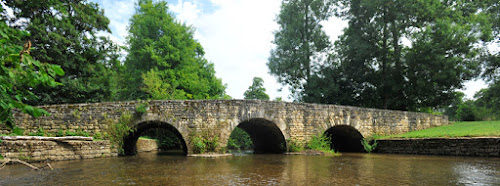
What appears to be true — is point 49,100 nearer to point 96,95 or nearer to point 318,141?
point 96,95

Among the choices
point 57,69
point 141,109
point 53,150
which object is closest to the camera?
point 57,69

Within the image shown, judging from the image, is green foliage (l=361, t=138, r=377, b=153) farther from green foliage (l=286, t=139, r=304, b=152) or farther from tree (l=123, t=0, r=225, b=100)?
tree (l=123, t=0, r=225, b=100)

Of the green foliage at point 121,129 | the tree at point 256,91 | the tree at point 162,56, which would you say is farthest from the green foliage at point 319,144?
the tree at point 256,91

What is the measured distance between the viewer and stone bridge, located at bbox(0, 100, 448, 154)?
11.3 metres

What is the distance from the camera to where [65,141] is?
33.9 feet

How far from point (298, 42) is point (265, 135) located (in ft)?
36.2

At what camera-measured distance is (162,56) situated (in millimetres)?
21672

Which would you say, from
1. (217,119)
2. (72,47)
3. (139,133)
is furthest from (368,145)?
(72,47)

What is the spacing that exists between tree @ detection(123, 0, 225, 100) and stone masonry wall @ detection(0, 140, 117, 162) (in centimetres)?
865

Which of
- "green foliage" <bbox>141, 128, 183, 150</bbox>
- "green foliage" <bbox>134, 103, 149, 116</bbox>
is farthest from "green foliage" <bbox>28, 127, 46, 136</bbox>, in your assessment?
"green foliage" <bbox>141, 128, 183, 150</bbox>

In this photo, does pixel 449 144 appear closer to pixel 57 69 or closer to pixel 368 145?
pixel 368 145

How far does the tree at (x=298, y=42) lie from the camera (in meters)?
24.7

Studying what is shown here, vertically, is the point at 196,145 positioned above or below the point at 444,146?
above

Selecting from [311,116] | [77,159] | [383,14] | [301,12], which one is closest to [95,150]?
[77,159]
